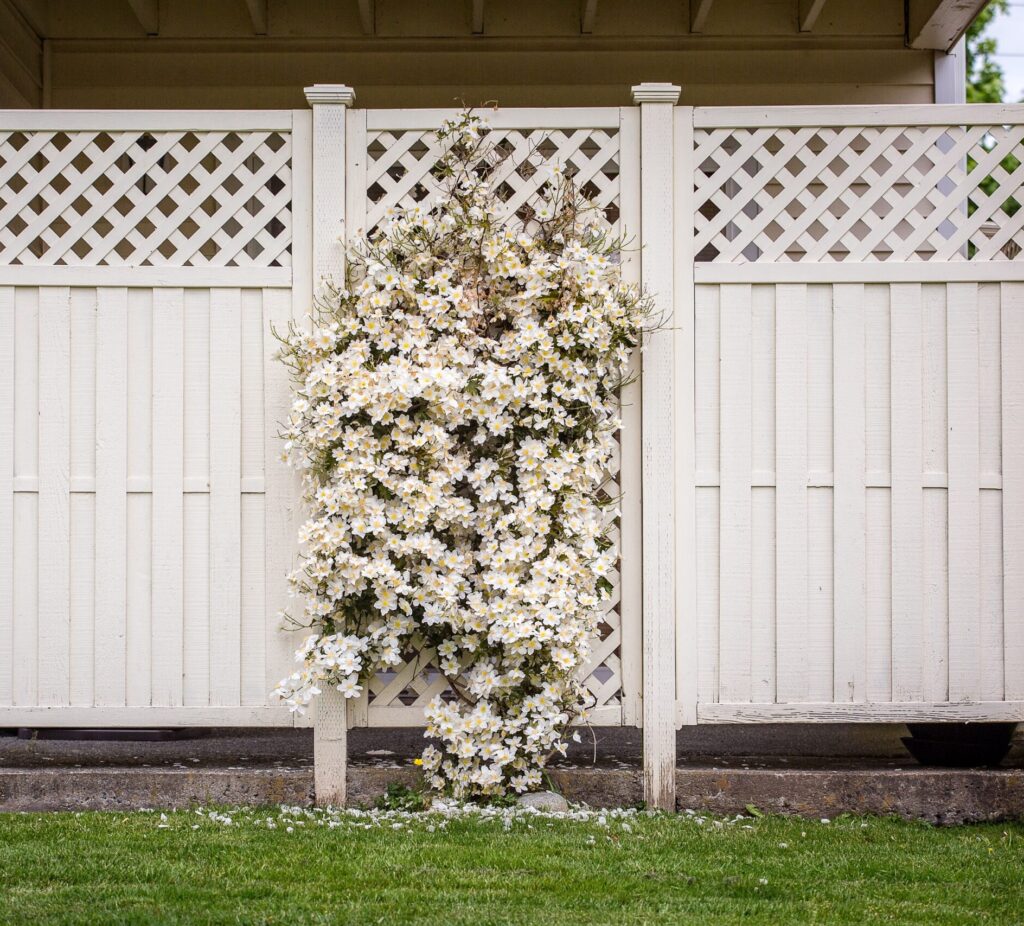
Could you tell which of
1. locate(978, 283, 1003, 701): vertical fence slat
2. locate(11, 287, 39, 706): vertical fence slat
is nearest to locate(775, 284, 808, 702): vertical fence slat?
locate(978, 283, 1003, 701): vertical fence slat

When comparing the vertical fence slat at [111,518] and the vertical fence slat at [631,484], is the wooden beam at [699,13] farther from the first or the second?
the vertical fence slat at [111,518]

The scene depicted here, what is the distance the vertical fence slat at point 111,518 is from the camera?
371 cm

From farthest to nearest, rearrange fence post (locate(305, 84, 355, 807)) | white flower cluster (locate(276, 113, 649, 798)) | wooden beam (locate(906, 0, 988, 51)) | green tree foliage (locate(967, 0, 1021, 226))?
1. green tree foliage (locate(967, 0, 1021, 226))
2. wooden beam (locate(906, 0, 988, 51))
3. fence post (locate(305, 84, 355, 807))
4. white flower cluster (locate(276, 113, 649, 798))

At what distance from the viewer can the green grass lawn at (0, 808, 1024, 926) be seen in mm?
2602

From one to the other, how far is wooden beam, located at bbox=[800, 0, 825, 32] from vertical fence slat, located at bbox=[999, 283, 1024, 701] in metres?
2.57

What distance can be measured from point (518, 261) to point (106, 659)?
76.5 inches

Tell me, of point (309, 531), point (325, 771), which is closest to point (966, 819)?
point (325, 771)

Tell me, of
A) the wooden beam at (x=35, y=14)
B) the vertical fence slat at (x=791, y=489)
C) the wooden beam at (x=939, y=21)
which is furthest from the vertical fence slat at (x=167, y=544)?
the wooden beam at (x=939, y=21)

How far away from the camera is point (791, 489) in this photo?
148 inches

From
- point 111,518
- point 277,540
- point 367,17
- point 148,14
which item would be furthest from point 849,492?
point 148,14

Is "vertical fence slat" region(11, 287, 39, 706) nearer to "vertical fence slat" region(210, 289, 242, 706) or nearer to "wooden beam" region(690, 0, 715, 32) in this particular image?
"vertical fence slat" region(210, 289, 242, 706)

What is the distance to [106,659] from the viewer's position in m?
3.71

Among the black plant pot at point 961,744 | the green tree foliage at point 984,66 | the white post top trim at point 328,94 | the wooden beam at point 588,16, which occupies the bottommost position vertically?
the black plant pot at point 961,744

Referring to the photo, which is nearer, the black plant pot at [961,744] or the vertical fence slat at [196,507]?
the vertical fence slat at [196,507]
